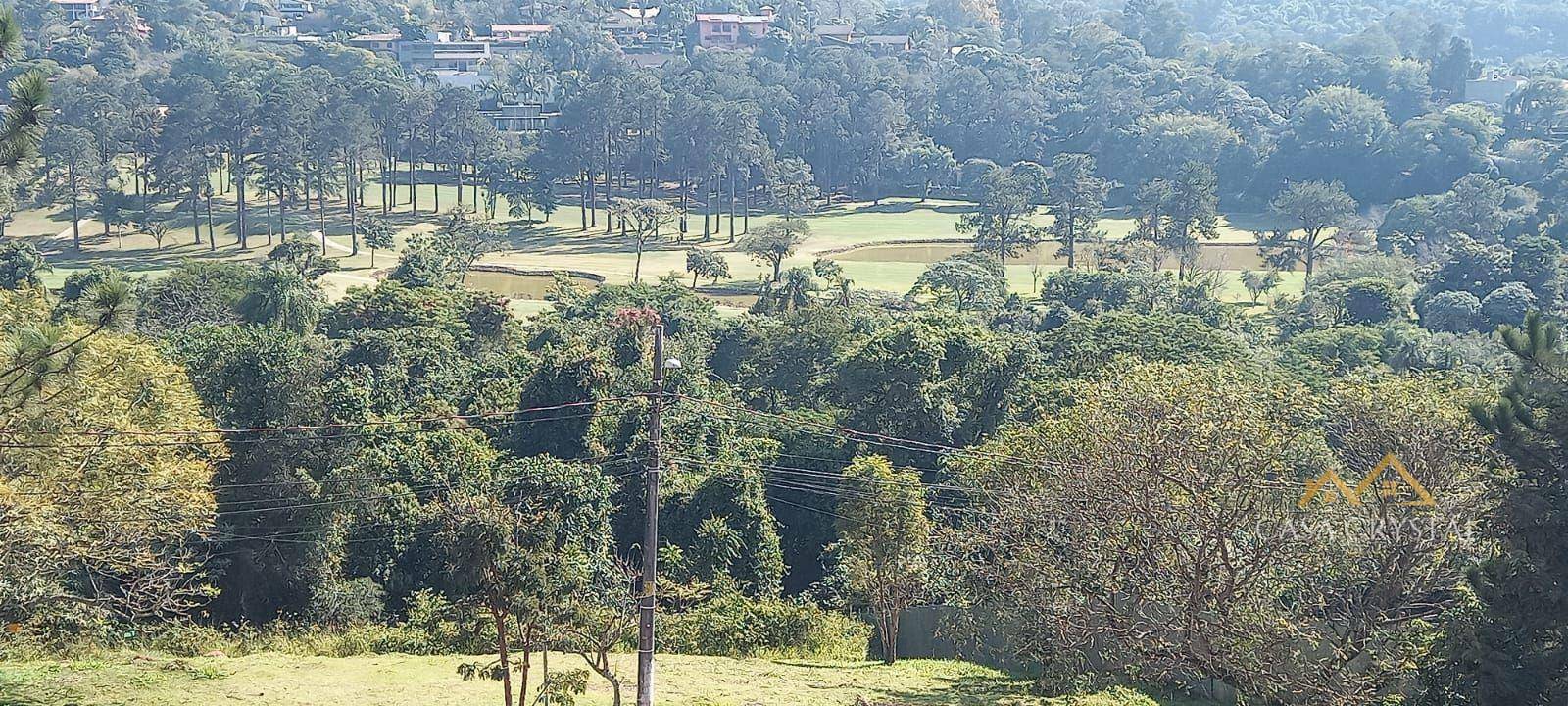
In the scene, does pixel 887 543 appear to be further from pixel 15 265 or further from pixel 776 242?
pixel 776 242

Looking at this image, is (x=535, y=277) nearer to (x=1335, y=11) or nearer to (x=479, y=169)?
(x=479, y=169)

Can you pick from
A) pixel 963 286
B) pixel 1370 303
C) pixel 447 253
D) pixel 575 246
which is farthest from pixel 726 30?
pixel 1370 303

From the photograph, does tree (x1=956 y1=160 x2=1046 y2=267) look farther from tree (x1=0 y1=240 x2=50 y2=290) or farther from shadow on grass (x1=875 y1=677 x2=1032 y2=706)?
shadow on grass (x1=875 y1=677 x2=1032 y2=706)

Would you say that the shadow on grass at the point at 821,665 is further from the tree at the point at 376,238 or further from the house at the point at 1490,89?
the house at the point at 1490,89

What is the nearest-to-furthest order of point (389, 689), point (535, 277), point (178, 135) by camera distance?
point (389, 689)
point (535, 277)
point (178, 135)

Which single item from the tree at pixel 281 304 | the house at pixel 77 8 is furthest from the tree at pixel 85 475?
the house at pixel 77 8

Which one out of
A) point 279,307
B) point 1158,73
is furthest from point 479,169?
point 1158,73
